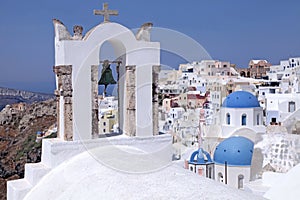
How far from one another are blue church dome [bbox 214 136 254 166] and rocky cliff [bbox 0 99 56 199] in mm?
11300

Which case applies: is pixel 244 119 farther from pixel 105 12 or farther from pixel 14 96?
pixel 14 96

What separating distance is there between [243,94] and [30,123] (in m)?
21.4

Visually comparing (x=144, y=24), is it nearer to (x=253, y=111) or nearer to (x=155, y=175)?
(x=155, y=175)

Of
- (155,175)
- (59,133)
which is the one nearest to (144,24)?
(59,133)

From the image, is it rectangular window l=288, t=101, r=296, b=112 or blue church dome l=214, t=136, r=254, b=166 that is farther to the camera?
rectangular window l=288, t=101, r=296, b=112

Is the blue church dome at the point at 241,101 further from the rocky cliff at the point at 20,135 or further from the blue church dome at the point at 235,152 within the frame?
the rocky cliff at the point at 20,135

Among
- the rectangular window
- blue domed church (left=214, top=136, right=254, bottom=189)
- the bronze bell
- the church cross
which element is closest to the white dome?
the bronze bell

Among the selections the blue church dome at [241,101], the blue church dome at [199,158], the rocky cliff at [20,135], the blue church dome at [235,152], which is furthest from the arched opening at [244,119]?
the rocky cliff at [20,135]

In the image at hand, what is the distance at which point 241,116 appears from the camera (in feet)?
68.8

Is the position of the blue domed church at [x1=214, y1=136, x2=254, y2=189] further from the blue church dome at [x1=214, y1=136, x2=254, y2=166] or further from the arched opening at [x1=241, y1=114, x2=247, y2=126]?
the arched opening at [x1=241, y1=114, x2=247, y2=126]

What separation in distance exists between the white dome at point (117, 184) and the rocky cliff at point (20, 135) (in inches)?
721

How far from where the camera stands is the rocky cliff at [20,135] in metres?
27.8

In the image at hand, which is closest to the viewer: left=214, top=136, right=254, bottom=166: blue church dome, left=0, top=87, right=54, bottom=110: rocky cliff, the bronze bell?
the bronze bell

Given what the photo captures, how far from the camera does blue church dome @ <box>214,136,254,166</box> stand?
16.0 metres
